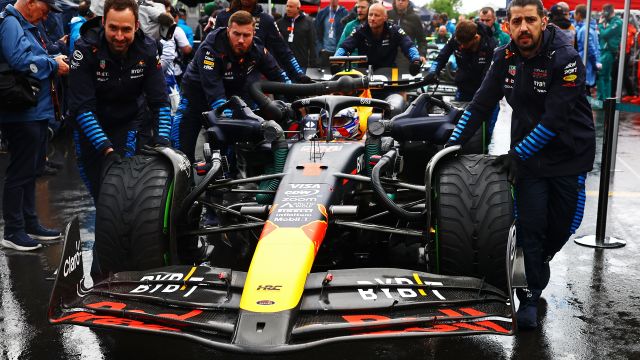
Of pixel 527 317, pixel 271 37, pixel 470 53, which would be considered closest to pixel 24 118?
pixel 271 37

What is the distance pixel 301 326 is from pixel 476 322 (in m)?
0.79

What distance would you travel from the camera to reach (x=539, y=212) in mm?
5008

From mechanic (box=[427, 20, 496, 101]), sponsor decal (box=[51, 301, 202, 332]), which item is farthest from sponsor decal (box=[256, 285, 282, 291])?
mechanic (box=[427, 20, 496, 101])

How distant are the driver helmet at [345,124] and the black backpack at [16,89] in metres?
2.34

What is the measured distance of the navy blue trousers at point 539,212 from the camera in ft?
16.4

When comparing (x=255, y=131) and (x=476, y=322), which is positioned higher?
(x=255, y=131)

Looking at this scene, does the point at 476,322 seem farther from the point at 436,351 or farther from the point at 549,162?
the point at 549,162

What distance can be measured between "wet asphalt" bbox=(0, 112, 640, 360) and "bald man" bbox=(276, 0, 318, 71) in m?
8.14

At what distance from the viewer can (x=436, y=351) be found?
15.0 feet

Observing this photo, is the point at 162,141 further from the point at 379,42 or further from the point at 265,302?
the point at 379,42

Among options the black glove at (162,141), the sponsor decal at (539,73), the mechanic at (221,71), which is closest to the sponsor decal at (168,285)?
the black glove at (162,141)

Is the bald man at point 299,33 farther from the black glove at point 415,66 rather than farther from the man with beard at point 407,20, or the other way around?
the black glove at point 415,66

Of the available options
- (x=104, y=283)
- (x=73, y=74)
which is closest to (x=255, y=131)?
(x=73, y=74)

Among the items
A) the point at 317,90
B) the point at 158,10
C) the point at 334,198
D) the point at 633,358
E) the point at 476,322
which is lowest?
Answer: the point at 633,358
